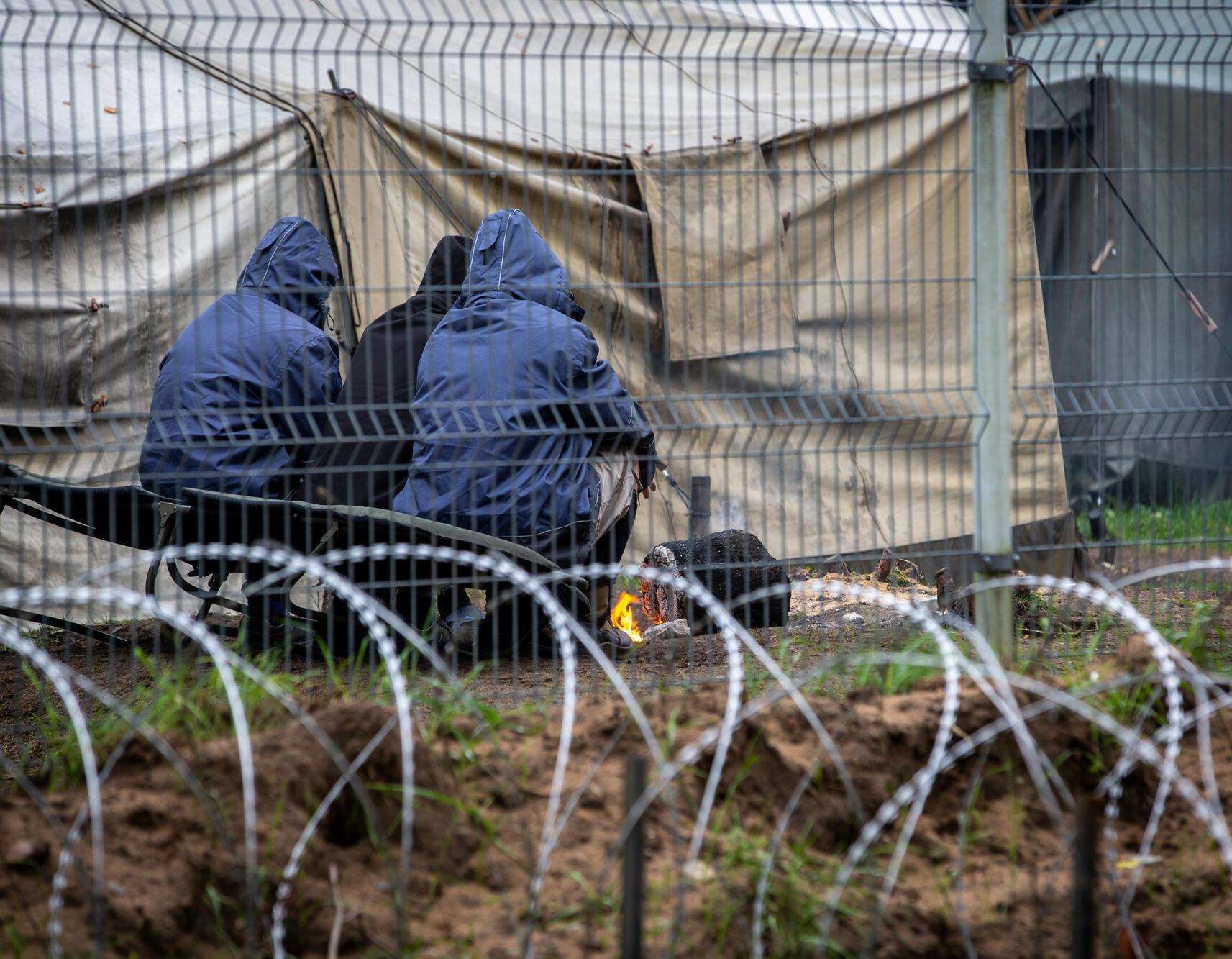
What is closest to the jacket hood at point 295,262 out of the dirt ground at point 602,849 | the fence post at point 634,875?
the dirt ground at point 602,849

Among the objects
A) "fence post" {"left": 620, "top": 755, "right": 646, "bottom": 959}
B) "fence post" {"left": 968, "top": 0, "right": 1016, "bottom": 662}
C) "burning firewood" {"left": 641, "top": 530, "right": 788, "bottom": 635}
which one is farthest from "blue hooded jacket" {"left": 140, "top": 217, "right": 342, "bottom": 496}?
"fence post" {"left": 620, "top": 755, "right": 646, "bottom": 959}

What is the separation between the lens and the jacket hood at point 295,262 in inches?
209

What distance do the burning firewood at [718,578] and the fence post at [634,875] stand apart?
2.47m

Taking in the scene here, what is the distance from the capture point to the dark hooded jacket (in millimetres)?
4969

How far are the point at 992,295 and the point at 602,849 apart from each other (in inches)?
91.5

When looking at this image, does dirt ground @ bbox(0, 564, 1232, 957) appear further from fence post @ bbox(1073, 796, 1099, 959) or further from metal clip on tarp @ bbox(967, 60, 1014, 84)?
metal clip on tarp @ bbox(967, 60, 1014, 84)

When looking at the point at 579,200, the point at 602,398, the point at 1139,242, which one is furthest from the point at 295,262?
the point at 1139,242

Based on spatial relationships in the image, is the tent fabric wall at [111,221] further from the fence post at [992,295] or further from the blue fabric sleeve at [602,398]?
the fence post at [992,295]

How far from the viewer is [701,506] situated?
585 cm

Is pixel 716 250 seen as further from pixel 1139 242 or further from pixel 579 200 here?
pixel 1139 242

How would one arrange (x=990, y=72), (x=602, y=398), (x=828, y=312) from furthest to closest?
1. (x=828, y=312)
2. (x=602, y=398)
3. (x=990, y=72)

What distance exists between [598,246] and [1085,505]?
3.16 m

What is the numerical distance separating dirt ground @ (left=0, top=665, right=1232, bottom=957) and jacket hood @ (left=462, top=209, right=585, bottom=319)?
217cm

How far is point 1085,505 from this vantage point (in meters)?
7.56
